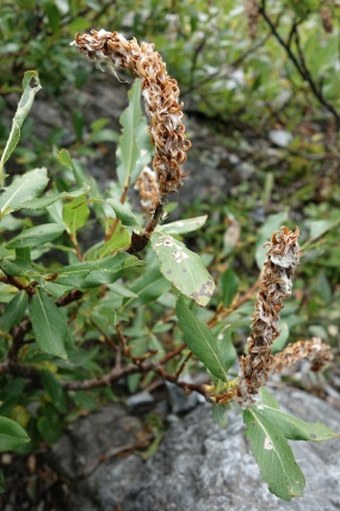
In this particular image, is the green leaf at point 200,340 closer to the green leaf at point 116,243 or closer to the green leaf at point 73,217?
the green leaf at point 116,243

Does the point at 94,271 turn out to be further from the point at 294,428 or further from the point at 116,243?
the point at 294,428

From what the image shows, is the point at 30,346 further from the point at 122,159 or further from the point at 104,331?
the point at 122,159

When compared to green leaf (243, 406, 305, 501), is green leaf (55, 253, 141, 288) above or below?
above

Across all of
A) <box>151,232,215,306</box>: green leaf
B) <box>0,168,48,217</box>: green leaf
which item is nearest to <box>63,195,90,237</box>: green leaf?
<box>0,168,48,217</box>: green leaf

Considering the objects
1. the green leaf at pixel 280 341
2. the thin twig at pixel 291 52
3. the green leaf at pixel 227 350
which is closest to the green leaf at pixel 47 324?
the green leaf at pixel 227 350

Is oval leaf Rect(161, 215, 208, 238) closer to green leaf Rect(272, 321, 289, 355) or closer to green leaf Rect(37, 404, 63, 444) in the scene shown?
green leaf Rect(272, 321, 289, 355)

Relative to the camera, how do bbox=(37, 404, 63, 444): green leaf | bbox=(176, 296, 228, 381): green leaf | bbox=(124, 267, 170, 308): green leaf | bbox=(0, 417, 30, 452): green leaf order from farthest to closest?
bbox=(37, 404, 63, 444): green leaf, bbox=(124, 267, 170, 308): green leaf, bbox=(0, 417, 30, 452): green leaf, bbox=(176, 296, 228, 381): green leaf
